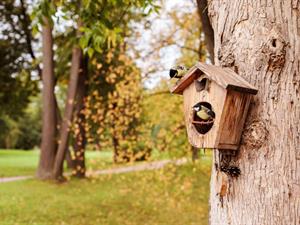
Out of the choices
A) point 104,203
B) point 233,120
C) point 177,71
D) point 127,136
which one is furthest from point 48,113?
point 233,120

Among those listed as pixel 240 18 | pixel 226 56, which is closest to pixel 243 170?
pixel 226 56

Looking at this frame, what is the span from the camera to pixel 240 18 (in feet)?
8.52

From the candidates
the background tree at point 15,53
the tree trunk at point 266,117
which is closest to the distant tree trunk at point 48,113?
the background tree at point 15,53

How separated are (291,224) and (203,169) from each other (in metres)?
7.94

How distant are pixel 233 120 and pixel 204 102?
→ 29 cm

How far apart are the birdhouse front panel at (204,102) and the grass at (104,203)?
5.72m

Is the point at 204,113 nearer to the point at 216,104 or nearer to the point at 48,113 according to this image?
the point at 216,104

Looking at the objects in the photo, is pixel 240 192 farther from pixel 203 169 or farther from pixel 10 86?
pixel 10 86

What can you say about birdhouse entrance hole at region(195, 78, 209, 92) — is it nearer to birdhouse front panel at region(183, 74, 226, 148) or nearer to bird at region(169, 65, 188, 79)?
birdhouse front panel at region(183, 74, 226, 148)

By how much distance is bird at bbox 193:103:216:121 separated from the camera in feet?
8.70

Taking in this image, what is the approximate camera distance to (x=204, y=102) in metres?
2.76

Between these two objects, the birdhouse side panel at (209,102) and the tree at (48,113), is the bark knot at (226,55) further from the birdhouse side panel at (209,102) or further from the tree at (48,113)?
the tree at (48,113)

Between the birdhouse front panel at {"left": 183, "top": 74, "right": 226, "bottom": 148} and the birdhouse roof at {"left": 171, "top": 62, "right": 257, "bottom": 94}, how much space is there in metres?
0.05

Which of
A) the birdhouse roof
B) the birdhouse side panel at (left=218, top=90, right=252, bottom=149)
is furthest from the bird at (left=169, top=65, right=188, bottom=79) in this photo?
the birdhouse side panel at (left=218, top=90, right=252, bottom=149)
